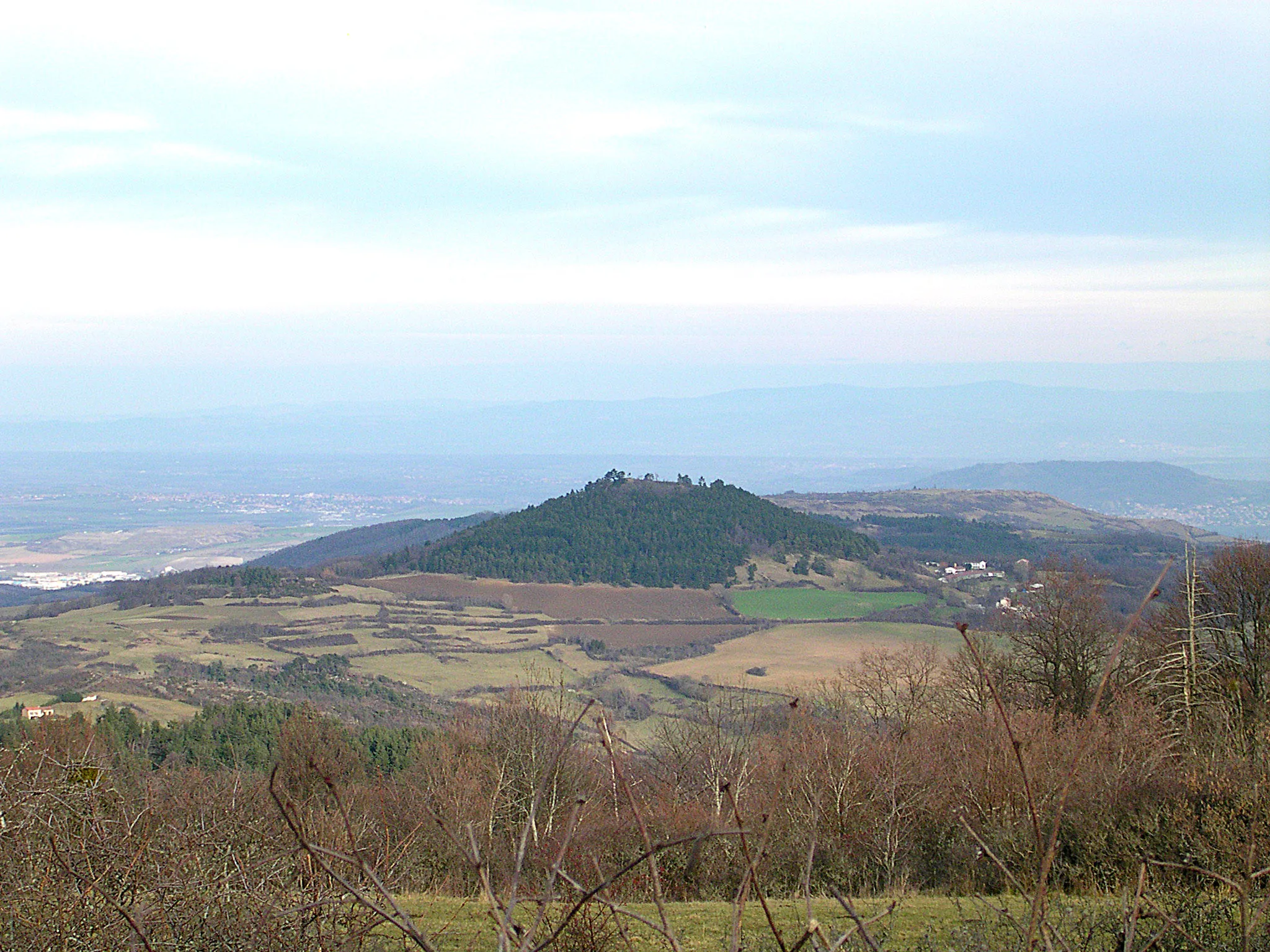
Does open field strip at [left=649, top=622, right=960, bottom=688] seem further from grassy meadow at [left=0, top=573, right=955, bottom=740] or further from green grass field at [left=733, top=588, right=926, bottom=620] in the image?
green grass field at [left=733, top=588, right=926, bottom=620]

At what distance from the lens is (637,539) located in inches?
4542

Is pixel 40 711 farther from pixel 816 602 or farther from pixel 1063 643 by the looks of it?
pixel 816 602

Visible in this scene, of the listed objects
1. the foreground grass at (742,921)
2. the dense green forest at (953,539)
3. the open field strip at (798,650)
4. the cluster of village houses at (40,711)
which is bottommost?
the open field strip at (798,650)

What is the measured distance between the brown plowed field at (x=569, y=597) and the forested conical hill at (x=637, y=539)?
3.12m

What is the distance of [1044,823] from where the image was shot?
14.2 metres

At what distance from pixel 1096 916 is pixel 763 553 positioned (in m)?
102

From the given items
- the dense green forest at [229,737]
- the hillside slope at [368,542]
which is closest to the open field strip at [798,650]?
the dense green forest at [229,737]

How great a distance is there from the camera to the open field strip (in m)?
63.0

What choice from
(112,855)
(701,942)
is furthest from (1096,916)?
(112,855)

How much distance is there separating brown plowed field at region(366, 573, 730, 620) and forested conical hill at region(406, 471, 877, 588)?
10.2 ft

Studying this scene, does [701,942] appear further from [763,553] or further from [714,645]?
[763,553]

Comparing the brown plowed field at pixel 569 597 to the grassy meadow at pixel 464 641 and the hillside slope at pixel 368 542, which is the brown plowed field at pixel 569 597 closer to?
the grassy meadow at pixel 464 641

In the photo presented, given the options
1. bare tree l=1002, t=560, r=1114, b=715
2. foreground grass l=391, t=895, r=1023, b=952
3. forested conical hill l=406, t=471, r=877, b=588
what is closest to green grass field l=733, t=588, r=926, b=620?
forested conical hill l=406, t=471, r=877, b=588

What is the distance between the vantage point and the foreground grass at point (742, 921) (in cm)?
1063
